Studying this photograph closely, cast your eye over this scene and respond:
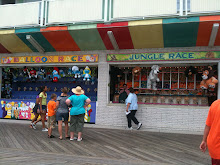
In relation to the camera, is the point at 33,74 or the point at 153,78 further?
the point at 33,74

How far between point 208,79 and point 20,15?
8.29m

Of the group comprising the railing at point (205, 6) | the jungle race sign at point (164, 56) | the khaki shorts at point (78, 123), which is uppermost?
the railing at point (205, 6)

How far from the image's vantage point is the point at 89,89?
1103 centimetres

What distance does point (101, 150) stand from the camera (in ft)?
18.4

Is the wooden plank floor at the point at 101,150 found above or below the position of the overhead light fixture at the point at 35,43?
below

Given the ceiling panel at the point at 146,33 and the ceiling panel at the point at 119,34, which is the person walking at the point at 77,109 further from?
the ceiling panel at the point at 146,33

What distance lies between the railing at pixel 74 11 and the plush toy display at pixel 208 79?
14.7 feet

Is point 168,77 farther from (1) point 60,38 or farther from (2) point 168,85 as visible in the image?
(1) point 60,38

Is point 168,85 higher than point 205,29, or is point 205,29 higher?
point 205,29

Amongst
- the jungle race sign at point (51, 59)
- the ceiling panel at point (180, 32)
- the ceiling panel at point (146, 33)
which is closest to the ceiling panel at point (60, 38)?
the jungle race sign at point (51, 59)

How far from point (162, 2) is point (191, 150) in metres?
5.14

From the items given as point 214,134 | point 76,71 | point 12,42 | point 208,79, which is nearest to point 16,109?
point 12,42

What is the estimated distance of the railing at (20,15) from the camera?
9.48 m

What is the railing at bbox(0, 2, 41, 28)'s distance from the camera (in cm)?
948
